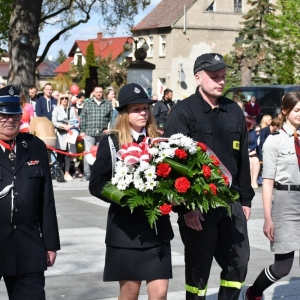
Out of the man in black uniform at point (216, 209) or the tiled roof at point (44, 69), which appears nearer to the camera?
the man in black uniform at point (216, 209)

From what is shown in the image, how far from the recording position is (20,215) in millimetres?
4863

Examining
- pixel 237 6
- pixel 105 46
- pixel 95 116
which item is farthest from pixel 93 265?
pixel 105 46

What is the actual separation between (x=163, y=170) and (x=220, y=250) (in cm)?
114

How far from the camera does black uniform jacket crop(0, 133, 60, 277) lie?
191 inches

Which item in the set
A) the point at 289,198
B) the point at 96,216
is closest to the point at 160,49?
the point at 96,216

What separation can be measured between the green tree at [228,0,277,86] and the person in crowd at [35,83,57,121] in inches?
1491

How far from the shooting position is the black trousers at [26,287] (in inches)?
191

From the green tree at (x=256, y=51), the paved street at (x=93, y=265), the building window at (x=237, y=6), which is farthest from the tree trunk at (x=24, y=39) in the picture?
the building window at (x=237, y=6)

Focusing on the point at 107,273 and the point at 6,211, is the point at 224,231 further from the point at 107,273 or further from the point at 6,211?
the point at 6,211

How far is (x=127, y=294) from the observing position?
5242 millimetres

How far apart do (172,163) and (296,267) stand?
14.3 ft

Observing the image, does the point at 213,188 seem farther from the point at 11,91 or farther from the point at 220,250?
the point at 11,91

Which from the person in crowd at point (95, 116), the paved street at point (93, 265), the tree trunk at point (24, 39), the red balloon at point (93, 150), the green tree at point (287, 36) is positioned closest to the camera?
the paved street at point (93, 265)

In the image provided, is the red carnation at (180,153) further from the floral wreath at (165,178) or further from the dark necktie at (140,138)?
the dark necktie at (140,138)
